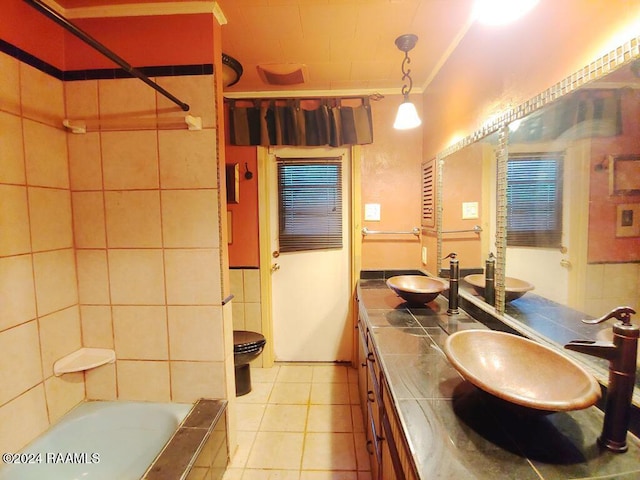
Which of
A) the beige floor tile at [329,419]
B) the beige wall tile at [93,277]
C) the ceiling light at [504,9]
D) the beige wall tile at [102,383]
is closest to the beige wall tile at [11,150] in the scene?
the beige wall tile at [93,277]

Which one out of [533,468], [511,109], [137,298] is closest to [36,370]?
[137,298]

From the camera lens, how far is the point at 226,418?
157 centimetres

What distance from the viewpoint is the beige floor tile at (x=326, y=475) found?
5.01ft

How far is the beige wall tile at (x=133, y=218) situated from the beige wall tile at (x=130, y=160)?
48mm

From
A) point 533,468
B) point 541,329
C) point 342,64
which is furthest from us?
point 342,64

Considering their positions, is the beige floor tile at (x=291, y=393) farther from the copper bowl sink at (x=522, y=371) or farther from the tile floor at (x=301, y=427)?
the copper bowl sink at (x=522, y=371)

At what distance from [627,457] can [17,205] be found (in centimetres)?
212

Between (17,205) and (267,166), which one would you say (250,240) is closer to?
(267,166)

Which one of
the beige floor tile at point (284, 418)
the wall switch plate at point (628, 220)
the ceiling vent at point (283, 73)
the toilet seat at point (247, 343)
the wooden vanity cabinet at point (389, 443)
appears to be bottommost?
the beige floor tile at point (284, 418)

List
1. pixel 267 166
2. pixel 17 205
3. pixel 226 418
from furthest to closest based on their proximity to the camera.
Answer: pixel 267 166 < pixel 226 418 < pixel 17 205

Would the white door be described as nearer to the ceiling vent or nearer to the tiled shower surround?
the ceiling vent

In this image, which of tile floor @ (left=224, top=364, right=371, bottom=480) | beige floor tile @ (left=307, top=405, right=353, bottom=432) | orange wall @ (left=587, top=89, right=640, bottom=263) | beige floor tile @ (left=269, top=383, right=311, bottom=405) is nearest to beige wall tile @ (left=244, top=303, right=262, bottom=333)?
tile floor @ (left=224, top=364, right=371, bottom=480)

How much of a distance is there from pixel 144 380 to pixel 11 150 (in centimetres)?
121

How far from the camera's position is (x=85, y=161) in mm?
1489
